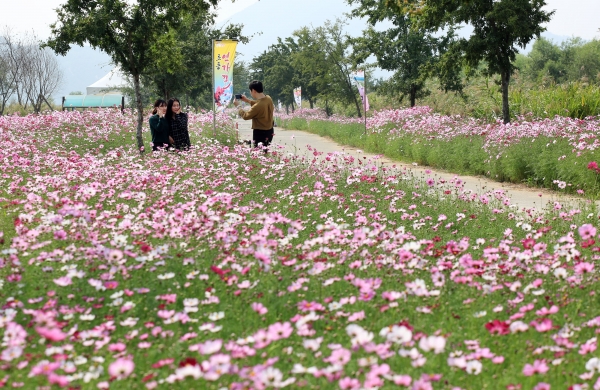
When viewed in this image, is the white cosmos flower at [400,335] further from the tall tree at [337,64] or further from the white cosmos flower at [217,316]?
the tall tree at [337,64]

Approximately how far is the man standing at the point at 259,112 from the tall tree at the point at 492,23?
6.13 meters

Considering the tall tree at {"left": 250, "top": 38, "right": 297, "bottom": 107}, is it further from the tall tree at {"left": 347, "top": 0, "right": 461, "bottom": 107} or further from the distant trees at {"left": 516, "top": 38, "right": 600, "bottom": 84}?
the tall tree at {"left": 347, "top": 0, "right": 461, "bottom": 107}

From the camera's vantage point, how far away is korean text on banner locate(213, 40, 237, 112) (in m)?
18.3

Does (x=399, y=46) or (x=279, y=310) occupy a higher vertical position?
(x=399, y=46)

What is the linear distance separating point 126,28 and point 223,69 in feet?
9.52

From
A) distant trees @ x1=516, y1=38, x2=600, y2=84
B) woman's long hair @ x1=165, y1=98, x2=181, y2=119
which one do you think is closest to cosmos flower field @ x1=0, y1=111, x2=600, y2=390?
woman's long hair @ x1=165, y1=98, x2=181, y2=119

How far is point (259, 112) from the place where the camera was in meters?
11.6

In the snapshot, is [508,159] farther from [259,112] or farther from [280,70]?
[280,70]

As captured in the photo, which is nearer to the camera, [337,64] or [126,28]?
[126,28]

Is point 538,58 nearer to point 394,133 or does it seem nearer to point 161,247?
point 394,133

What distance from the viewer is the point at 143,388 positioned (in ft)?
10.4

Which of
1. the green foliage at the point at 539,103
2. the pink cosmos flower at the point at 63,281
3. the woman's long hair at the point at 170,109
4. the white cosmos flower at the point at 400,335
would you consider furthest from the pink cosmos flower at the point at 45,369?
the green foliage at the point at 539,103

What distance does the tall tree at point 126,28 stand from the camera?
1645 centimetres

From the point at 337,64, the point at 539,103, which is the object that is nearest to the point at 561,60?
the point at 337,64
